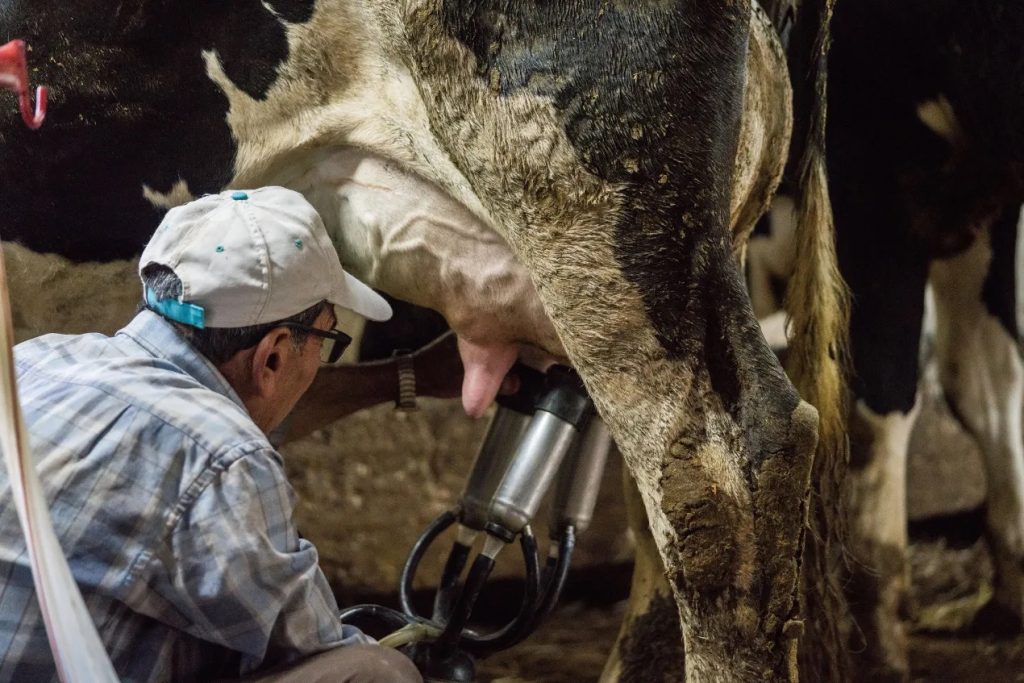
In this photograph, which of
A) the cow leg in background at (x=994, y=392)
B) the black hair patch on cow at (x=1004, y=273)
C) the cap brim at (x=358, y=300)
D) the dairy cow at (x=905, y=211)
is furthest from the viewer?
the cow leg in background at (x=994, y=392)

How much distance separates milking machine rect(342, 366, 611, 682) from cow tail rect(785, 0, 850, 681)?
11.7 inches

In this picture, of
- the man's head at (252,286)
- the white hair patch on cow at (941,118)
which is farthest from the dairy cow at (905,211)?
the man's head at (252,286)

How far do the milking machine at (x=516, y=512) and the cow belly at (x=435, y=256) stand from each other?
2.8 inches

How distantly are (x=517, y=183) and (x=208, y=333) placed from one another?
45cm

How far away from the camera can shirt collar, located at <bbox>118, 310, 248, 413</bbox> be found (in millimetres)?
1038

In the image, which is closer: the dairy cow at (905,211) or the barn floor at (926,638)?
the dairy cow at (905,211)

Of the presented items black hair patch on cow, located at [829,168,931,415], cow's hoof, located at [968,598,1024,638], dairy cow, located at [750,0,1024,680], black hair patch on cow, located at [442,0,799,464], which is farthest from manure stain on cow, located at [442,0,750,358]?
cow's hoof, located at [968,598,1024,638]

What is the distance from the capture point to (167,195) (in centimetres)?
162

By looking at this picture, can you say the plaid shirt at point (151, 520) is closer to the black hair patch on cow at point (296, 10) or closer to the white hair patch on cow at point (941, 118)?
the black hair patch on cow at point (296, 10)

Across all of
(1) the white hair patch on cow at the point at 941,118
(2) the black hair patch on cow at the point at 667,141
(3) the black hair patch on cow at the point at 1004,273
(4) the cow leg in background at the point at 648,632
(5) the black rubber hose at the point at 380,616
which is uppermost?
(1) the white hair patch on cow at the point at 941,118

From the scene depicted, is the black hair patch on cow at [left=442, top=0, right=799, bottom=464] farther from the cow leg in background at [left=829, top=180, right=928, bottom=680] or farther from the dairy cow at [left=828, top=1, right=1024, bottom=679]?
the cow leg in background at [left=829, top=180, right=928, bottom=680]

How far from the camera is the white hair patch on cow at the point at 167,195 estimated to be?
162 centimetres

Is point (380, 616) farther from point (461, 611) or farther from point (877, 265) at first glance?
point (877, 265)

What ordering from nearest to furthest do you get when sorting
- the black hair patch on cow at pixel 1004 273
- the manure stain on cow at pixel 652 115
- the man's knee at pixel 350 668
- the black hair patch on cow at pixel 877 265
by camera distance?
the man's knee at pixel 350 668 < the manure stain on cow at pixel 652 115 < the black hair patch on cow at pixel 877 265 < the black hair patch on cow at pixel 1004 273
